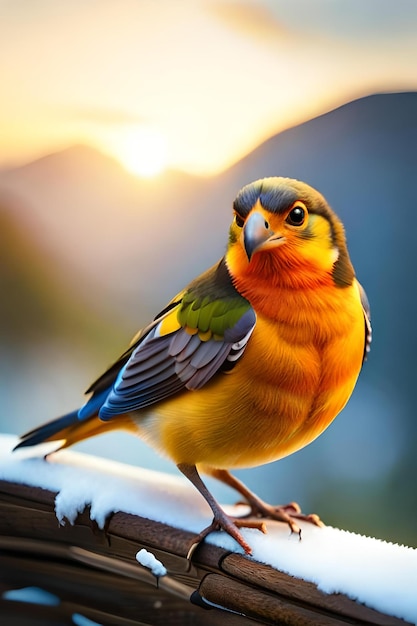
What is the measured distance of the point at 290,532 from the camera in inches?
49.2

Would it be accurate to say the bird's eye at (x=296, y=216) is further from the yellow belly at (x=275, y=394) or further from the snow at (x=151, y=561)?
the snow at (x=151, y=561)

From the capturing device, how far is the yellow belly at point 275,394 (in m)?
1.16

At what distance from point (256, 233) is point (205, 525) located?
1.78 feet

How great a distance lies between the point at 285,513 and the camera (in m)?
1.31

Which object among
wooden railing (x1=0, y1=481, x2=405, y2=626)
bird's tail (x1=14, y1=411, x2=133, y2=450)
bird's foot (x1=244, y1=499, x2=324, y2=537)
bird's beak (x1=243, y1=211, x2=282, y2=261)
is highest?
bird's beak (x1=243, y1=211, x2=282, y2=261)

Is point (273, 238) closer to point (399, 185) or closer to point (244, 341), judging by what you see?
point (244, 341)

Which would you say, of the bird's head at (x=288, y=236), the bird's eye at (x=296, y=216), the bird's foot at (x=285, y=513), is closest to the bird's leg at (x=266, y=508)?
the bird's foot at (x=285, y=513)

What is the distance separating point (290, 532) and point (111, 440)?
48 centimetres

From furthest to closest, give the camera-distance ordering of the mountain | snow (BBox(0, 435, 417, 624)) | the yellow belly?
the mountain, the yellow belly, snow (BBox(0, 435, 417, 624))

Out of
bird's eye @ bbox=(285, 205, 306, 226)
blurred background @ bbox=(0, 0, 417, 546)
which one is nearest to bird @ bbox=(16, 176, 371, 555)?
bird's eye @ bbox=(285, 205, 306, 226)

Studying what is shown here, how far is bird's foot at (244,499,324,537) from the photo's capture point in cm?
129

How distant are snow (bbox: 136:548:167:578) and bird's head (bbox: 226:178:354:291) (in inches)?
21.3

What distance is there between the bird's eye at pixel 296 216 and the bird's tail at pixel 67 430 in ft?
1.81

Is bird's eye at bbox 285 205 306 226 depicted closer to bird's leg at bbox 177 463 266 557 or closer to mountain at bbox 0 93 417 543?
mountain at bbox 0 93 417 543
